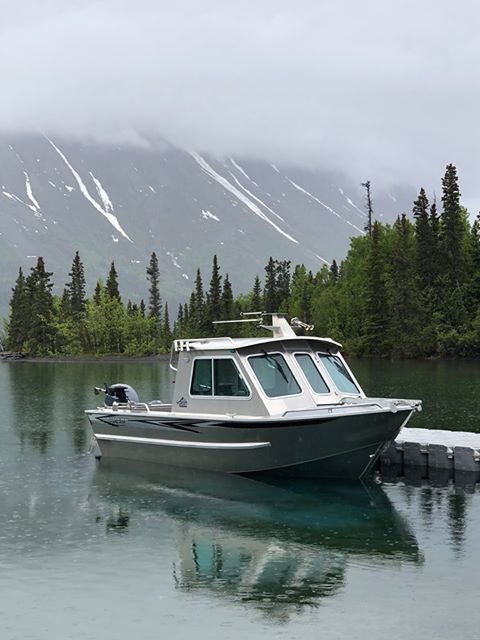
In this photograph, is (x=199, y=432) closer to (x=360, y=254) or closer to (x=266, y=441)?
(x=266, y=441)

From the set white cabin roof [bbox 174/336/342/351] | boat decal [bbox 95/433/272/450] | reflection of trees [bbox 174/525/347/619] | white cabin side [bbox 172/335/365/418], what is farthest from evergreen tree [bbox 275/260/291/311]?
reflection of trees [bbox 174/525/347/619]

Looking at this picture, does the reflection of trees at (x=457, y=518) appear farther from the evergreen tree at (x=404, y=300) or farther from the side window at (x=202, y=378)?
the evergreen tree at (x=404, y=300)

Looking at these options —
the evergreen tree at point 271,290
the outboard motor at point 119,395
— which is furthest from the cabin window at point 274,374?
the evergreen tree at point 271,290

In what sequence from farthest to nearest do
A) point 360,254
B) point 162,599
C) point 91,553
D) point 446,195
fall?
1. point 360,254
2. point 446,195
3. point 91,553
4. point 162,599

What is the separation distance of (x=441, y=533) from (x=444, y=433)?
913 centimetres

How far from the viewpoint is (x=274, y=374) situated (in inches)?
938

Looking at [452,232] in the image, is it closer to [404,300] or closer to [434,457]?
[404,300]

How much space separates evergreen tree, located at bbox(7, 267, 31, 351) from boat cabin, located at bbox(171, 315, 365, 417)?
125076mm

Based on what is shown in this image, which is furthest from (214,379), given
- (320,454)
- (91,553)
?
(91,553)

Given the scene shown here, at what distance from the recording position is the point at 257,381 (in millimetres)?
23484

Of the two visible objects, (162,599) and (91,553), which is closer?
(162,599)

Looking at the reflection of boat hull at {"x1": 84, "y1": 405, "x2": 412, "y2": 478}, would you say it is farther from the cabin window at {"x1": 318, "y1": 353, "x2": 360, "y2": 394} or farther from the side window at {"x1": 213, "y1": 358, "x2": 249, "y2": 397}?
the cabin window at {"x1": 318, "y1": 353, "x2": 360, "y2": 394}

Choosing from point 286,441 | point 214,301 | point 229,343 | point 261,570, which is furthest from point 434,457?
point 214,301

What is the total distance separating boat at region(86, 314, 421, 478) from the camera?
22.5 m
